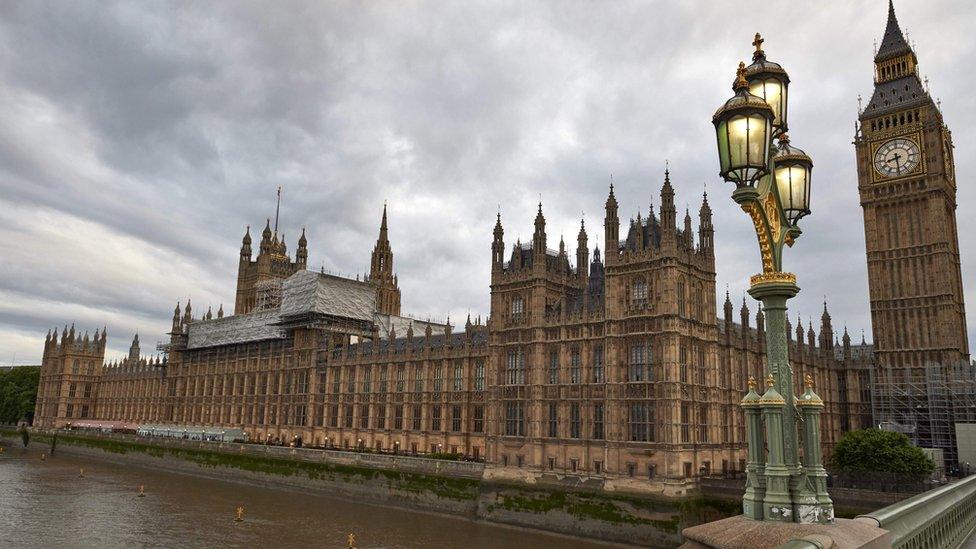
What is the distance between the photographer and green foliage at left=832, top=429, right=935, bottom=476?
54.2m

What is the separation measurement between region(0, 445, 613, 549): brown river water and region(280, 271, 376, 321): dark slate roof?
27.6 meters

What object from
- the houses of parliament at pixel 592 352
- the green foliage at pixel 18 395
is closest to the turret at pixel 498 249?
the houses of parliament at pixel 592 352

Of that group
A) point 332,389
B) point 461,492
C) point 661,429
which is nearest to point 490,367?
point 461,492

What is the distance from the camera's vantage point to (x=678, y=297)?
177ft

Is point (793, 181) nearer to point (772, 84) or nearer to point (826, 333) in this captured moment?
point (772, 84)

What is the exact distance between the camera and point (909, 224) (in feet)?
263

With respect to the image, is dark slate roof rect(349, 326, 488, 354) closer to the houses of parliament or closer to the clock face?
the houses of parliament

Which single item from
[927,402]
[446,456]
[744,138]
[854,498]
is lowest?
[854,498]

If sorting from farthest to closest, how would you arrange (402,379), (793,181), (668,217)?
(402,379) → (668,217) → (793,181)

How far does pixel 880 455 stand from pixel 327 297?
73302 mm

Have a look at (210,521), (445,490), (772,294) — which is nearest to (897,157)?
(445,490)

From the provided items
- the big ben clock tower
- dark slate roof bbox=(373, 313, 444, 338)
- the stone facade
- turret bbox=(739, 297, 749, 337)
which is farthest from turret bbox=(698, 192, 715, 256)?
dark slate roof bbox=(373, 313, 444, 338)

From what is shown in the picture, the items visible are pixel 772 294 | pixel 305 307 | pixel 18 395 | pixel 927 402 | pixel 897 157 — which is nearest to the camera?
pixel 772 294

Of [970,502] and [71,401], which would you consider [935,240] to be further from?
[71,401]
